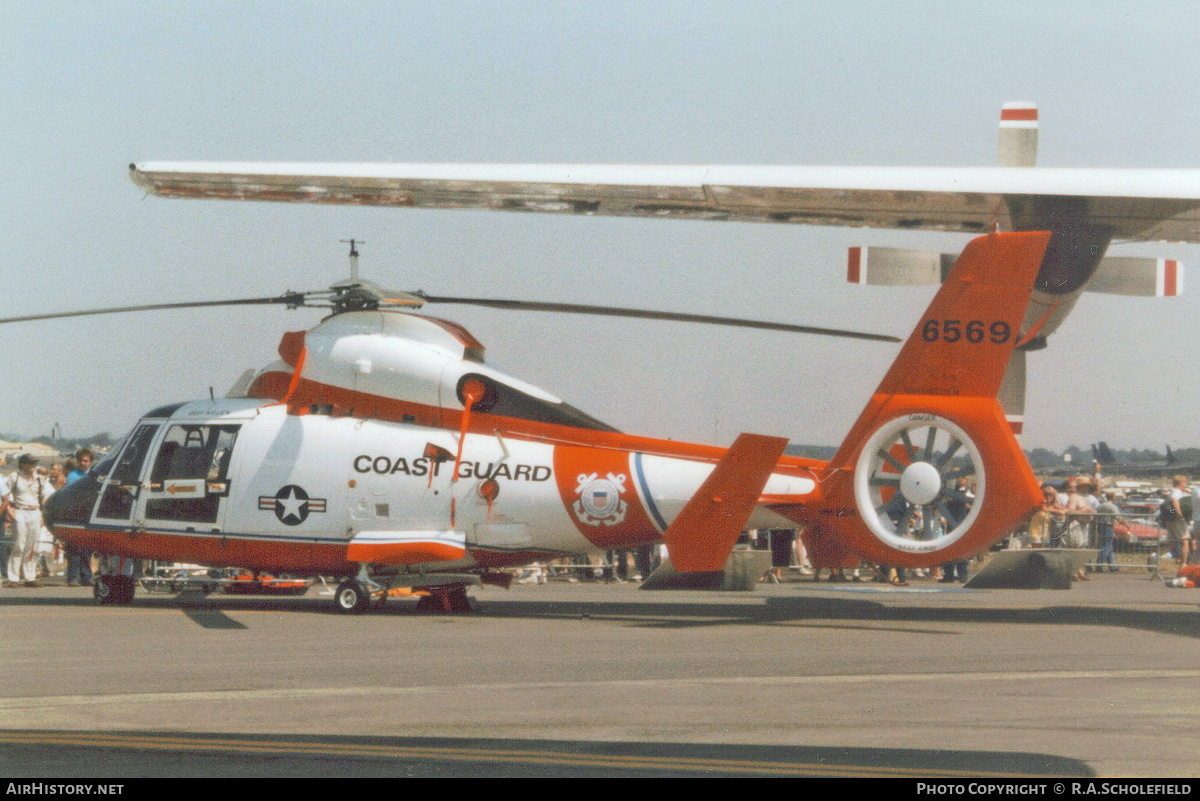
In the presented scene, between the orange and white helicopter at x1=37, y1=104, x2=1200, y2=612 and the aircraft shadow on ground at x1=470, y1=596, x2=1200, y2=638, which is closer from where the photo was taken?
the orange and white helicopter at x1=37, y1=104, x2=1200, y2=612

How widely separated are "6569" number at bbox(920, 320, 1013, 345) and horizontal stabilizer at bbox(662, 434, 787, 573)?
228 centimetres

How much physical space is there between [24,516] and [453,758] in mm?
14941

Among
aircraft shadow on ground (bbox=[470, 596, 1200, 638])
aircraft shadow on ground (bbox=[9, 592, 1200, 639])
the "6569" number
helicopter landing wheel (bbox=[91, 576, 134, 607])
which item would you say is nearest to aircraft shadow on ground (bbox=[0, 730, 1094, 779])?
aircraft shadow on ground (bbox=[9, 592, 1200, 639])

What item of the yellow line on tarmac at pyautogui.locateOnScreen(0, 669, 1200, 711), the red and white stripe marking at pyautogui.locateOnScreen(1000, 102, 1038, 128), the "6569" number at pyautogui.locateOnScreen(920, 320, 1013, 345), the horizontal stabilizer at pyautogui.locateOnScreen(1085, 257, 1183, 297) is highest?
the red and white stripe marking at pyautogui.locateOnScreen(1000, 102, 1038, 128)

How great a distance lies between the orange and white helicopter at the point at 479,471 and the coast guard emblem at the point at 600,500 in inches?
0.7

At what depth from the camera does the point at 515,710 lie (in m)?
8.44

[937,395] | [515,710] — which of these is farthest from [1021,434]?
[515,710]

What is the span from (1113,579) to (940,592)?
12.9 metres

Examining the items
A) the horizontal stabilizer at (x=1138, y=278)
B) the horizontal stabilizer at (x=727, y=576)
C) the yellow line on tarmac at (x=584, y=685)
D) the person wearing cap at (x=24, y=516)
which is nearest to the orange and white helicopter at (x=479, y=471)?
the horizontal stabilizer at (x=727, y=576)

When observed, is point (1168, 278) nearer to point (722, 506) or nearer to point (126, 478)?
point (722, 506)

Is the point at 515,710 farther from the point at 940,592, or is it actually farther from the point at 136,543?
the point at 136,543

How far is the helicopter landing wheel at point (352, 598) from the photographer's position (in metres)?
15.7

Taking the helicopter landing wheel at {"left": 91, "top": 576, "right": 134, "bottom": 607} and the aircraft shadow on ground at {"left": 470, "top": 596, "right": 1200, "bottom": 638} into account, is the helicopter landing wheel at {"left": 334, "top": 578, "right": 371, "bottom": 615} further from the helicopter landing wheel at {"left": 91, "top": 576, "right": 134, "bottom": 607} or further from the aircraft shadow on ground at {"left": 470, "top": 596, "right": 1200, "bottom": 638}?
the helicopter landing wheel at {"left": 91, "top": 576, "right": 134, "bottom": 607}

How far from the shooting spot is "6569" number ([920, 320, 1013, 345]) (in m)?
14.5
